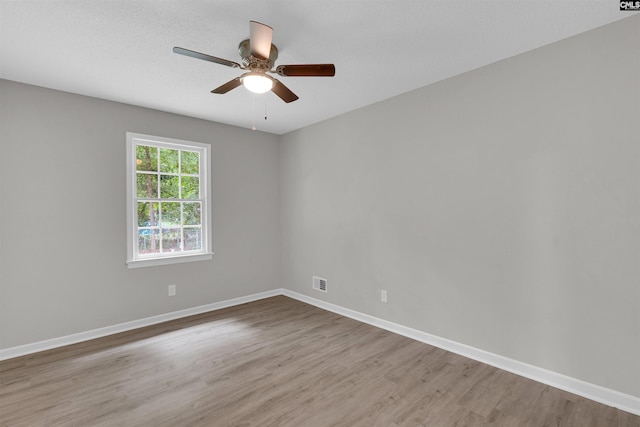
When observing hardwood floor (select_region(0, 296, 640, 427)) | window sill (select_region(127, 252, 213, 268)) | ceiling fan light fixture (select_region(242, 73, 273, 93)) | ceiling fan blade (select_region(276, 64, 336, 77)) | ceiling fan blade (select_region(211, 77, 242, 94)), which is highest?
ceiling fan blade (select_region(211, 77, 242, 94))

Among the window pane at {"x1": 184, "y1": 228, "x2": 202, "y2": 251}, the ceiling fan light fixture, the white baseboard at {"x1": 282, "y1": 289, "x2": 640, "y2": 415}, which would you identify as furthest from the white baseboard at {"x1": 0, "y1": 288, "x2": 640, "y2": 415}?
the ceiling fan light fixture

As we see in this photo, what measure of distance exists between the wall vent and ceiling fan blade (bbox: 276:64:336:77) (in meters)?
2.86

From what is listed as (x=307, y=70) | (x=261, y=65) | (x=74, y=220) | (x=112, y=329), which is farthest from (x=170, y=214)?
(x=307, y=70)

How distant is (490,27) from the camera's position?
2.09 m

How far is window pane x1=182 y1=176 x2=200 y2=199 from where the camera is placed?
13.1 ft

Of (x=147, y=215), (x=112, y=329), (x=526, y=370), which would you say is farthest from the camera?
(x=147, y=215)

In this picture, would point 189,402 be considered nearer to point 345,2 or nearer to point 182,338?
point 182,338

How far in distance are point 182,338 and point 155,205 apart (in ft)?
5.36

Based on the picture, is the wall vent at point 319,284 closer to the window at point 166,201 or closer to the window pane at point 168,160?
the window at point 166,201

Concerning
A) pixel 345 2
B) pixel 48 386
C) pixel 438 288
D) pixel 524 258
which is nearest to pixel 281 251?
pixel 438 288

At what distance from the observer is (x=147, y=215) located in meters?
3.65

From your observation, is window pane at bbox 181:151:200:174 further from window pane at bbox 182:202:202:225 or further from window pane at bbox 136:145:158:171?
window pane at bbox 182:202:202:225

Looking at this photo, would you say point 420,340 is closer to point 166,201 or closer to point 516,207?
point 516,207

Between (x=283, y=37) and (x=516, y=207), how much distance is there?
2.28 metres
